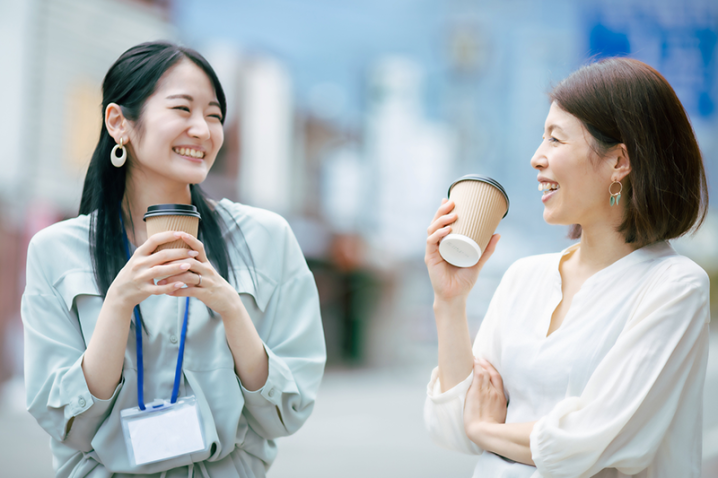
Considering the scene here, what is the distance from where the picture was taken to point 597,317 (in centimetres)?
173

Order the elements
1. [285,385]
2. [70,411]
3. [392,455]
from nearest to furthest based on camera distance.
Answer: [70,411] → [285,385] → [392,455]

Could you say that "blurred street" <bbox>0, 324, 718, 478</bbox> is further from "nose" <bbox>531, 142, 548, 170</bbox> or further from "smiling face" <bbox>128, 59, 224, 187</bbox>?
"smiling face" <bbox>128, 59, 224, 187</bbox>

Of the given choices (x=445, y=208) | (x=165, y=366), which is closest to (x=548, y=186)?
(x=445, y=208)

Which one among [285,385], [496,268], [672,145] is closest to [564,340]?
[672,145]

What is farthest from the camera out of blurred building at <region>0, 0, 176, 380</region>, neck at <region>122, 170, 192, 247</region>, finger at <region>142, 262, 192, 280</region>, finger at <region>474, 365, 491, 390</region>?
blurred building at <region>0, 0, 176, 380</region>

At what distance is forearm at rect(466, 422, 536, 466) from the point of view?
1.72 meters

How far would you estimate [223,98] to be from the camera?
2021 millimetres

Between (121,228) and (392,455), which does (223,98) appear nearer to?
→ (121,228)

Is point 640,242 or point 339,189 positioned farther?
point 339,189

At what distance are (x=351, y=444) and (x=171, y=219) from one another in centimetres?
773

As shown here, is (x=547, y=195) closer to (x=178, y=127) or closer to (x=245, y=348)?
(x=245, y=348)

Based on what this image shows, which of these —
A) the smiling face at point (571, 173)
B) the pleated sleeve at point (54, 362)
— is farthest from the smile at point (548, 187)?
the pleated sleeve at point (54, 362)

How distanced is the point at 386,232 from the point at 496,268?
4.00 m

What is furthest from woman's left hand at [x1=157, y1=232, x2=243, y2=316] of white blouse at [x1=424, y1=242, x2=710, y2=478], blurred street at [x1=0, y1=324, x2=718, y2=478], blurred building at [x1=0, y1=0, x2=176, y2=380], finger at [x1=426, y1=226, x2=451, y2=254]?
blurred building at [x1=0, y1=0, x2=176, y2=380]
